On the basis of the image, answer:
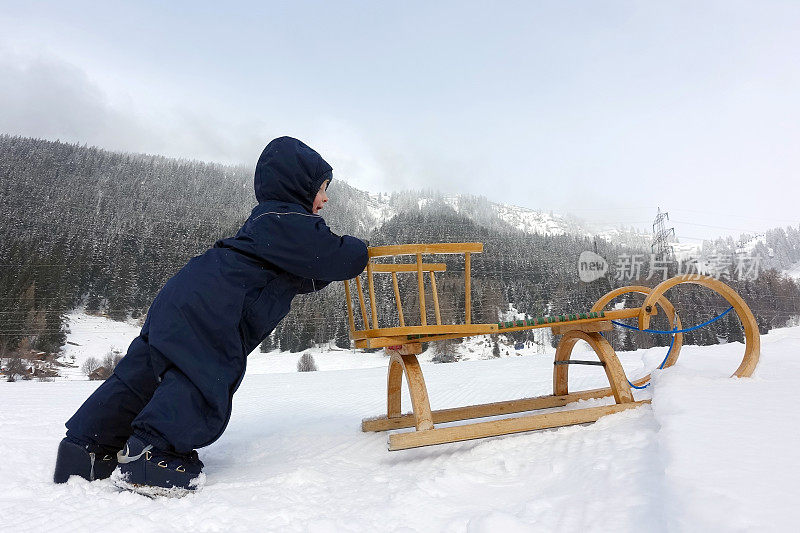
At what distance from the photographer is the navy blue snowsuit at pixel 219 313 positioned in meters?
2.05

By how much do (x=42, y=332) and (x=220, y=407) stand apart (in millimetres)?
36050

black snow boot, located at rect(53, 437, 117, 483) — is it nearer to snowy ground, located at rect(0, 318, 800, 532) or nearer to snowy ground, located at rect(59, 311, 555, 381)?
snowy ground, located at rect(0, 318, 800, 532)

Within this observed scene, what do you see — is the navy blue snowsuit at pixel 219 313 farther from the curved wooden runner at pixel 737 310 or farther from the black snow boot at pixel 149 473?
the curved wooden runner at pixel 737 310

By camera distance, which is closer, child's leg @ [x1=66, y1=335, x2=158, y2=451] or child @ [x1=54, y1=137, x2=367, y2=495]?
child @ [x1=54, y1=137, x2=367, y2=495]

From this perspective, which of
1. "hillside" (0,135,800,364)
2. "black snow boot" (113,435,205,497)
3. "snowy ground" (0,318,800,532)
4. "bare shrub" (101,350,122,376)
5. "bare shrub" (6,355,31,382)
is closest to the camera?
"snowy ground" (0,318,800,532)

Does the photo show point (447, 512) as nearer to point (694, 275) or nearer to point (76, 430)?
point (76, 430)

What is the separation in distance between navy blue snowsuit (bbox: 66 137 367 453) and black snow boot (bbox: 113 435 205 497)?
0.17ft

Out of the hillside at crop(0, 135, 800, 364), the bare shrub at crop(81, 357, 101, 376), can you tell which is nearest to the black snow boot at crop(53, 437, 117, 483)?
the hillside at crop(0, 135, 800, 364)

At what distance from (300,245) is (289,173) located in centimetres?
43

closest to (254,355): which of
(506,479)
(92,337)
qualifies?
(92,337)

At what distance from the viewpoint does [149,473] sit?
1.87m

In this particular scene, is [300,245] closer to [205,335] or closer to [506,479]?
[205,335]

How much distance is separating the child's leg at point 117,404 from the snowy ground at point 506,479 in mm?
207

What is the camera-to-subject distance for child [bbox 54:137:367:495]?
196 centimetres
